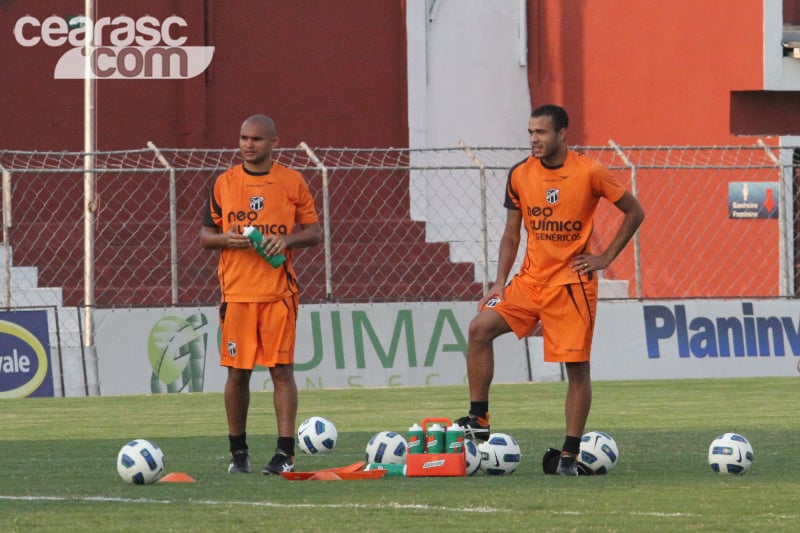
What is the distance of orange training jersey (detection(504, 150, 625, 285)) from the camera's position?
9.74 metres

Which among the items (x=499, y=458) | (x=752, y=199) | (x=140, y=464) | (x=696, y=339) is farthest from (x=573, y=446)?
(x=752, y=199)

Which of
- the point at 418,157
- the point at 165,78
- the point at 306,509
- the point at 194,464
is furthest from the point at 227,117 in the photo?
the point at 306,509

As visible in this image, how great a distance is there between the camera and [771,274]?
24.7 metres

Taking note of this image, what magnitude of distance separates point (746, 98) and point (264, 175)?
55.7ft

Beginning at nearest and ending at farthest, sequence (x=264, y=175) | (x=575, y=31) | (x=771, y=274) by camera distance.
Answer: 1. (x=264, y=175)
2. (x=771, y=274)
3. (x=575, y=31)

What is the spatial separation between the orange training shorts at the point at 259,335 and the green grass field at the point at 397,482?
0.66m

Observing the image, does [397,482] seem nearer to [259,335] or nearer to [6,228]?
[259,335]

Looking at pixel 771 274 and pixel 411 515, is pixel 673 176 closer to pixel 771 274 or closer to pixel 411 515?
pixel 771 274

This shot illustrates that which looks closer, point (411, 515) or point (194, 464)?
point (411, 515)

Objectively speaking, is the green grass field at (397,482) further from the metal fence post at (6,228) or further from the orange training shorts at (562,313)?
the metal fence post at (6,228)

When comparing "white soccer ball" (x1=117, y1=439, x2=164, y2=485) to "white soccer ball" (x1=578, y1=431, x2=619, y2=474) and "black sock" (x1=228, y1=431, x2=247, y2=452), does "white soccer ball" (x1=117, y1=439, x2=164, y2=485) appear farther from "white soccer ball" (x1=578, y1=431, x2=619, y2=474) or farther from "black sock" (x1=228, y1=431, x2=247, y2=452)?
"white soccer ball" (x1=578, y1=431, x2=619, y2=474)

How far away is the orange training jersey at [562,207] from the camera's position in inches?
384

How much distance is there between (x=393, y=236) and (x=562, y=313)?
17.0 metres

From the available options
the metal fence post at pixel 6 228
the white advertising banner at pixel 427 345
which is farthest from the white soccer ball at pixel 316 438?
the metal fence post at pixel 6 228
